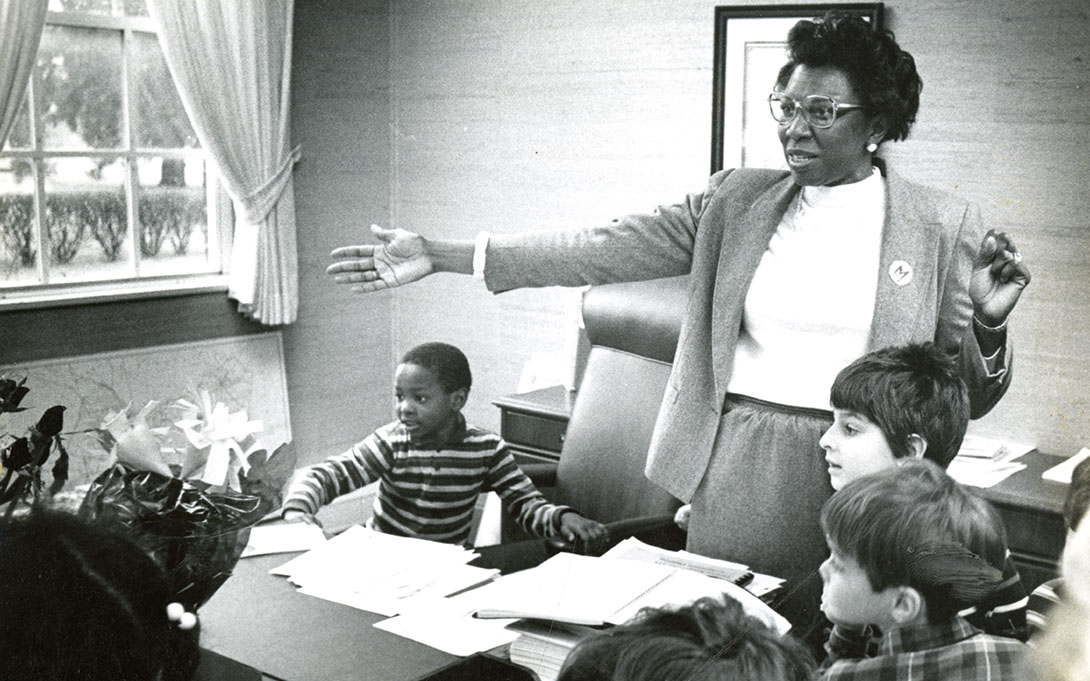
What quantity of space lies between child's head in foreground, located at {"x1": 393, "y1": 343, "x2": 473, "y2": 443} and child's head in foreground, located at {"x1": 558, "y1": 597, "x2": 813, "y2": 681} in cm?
106

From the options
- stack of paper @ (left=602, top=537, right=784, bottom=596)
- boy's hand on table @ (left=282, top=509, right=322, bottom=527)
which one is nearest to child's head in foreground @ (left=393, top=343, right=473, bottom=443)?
boy's hand on table @ (left=282, top=509, right=322, bottom=527)

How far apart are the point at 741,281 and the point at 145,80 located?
1664mm

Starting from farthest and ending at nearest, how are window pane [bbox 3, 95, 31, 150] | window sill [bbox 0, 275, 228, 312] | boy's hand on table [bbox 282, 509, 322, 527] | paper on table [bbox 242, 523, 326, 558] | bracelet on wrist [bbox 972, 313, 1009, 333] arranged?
window sill [bbox 0, 275, 228, 312], window pane [bbox 3, 95, 31, 150], boy's hand on table [bbox 282, 509, 322, 527], paper on table [bbox 242, 523, 326, 558], bracelet on wrist [bbox 972, 313, 1009, 333]

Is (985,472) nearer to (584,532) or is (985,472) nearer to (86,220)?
(584,532)

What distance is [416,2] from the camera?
2062mm

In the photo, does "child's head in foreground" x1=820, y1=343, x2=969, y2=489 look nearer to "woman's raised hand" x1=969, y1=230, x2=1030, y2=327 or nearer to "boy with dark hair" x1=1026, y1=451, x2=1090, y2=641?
"woman's raised hand" x1=969, y1=230, x2=1030, y2=327

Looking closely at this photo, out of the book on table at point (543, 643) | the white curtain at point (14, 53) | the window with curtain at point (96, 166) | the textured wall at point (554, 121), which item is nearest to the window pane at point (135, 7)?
the window with curtain at point (96, 166)

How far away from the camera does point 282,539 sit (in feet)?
4.12

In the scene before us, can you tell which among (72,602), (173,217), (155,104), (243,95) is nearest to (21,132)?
(155,104)

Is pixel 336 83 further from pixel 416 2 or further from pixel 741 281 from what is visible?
pixel 741 281

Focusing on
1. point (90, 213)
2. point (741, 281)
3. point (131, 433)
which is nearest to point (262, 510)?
point (131, 433)

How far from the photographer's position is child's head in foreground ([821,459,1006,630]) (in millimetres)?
369

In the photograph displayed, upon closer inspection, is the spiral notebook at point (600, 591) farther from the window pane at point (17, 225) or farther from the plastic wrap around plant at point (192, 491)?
the window pane at point (17, 225)

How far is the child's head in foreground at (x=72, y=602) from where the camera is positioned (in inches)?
26.9
